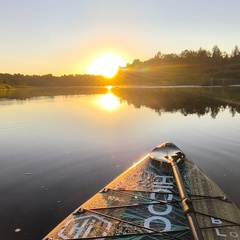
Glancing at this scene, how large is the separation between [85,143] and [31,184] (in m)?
4.57

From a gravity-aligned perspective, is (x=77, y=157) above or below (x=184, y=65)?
below

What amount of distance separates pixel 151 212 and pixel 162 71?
495 ft

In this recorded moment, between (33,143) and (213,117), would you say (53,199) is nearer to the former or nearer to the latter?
(33,143)

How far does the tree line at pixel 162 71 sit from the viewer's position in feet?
417

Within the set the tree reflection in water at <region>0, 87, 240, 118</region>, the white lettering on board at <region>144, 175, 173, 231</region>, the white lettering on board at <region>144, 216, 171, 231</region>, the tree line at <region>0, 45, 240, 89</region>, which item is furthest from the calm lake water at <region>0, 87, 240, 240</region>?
the tree line at <region>0, 45, 240, 89</region>

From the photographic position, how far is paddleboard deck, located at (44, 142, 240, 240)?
4285mm

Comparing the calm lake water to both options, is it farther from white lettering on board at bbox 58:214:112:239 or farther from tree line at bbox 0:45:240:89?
tree line at bbox 0:45:240:89

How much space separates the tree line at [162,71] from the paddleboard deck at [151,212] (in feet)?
363

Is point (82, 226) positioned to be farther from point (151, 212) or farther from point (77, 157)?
point (77, 157)

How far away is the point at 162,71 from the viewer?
150625 millimetres

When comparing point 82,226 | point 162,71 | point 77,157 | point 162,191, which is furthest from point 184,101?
point 162,71

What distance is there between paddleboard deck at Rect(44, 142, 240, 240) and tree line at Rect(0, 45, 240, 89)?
110m

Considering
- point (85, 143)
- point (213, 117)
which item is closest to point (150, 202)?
point (85, 143)

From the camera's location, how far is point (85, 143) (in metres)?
11.9
